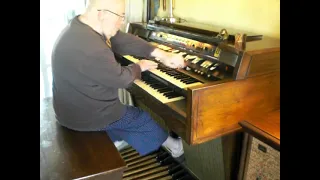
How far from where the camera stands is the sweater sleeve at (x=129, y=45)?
6.34 feet

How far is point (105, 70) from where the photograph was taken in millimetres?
1458

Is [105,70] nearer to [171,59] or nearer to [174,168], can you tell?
[171,59]

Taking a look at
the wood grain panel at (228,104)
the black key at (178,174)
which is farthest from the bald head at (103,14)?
the black key at (178,174)

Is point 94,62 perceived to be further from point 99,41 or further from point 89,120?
point 89,120

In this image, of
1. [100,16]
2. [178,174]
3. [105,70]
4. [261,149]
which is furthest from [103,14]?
[178,174]

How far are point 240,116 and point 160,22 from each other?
3.50ft

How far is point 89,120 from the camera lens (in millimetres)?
1601

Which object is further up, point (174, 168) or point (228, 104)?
point (228, 104)

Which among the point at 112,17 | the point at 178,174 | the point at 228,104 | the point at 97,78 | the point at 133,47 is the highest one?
the point at 112,17

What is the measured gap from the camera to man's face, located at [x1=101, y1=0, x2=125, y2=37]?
1.52 m

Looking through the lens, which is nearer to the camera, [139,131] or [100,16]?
[100,16]

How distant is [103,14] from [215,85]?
2.22ft

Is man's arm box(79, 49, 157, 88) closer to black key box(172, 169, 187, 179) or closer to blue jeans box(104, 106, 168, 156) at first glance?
blue jeans box(104, 106, 168, 156)
